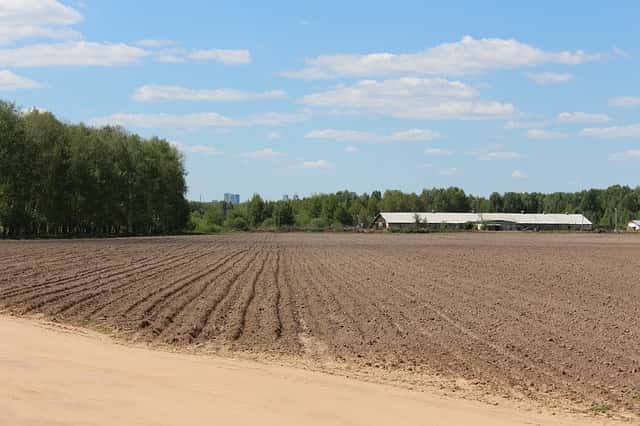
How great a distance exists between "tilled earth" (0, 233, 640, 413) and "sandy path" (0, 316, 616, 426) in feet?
6.66

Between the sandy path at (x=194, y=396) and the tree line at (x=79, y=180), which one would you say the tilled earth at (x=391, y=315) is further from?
the tree line at (x=79, y=180)

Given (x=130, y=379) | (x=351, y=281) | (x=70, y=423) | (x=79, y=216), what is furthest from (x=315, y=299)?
(x=79, y=216)

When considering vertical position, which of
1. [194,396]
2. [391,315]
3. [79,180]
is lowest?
[391,315]

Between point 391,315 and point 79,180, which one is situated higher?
point 79,180

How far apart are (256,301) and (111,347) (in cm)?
972

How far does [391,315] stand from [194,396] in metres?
11.7

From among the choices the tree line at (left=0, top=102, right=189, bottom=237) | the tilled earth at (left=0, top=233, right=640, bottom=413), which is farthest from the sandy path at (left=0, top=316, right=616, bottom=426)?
the tree line at (left=0, top=102, right=189, bottom=237)

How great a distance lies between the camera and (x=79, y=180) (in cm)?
9600

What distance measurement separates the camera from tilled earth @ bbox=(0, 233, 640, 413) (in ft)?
44.8

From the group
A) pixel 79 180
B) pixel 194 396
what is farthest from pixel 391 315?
pixel 79 180

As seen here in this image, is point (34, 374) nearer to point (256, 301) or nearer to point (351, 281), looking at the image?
point (256, 301)

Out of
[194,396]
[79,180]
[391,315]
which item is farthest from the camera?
[79,180]

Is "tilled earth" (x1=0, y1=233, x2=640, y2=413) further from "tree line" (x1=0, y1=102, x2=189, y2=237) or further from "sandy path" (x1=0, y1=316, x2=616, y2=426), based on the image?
"tree line" (x1=0, y1=102, x2=189, y2=237)

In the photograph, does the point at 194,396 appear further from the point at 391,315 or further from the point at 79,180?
the point at 79,180
